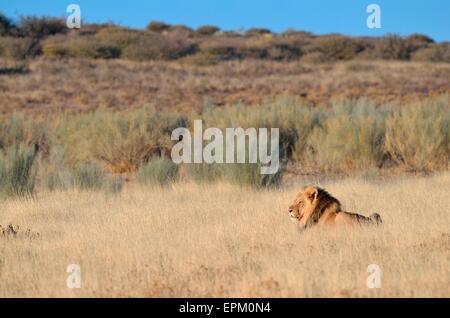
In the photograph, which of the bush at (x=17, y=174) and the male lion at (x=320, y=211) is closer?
the male lion at (x=320, y=211)

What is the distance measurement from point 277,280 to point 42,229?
3945 millimetres

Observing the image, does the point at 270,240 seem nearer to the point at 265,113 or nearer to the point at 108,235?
the point at 108,235

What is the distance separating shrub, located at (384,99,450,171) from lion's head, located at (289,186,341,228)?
747cm

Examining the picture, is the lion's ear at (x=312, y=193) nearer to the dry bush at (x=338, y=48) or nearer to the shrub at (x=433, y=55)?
the shrub at (x=433, y=55)

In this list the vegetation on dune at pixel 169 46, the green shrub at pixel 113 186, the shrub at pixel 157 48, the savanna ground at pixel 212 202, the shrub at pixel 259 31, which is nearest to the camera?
the savanna ground at pixel 212 202

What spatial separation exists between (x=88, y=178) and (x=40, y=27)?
43332 millimetres

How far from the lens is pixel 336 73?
39.9 m

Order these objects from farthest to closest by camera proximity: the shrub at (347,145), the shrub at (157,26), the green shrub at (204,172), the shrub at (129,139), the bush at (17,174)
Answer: the shrub at (157,26) < the shrub at (129,139) < the shrub at (347,145) < the green shrub at (204,172) < the bush at (17,174)

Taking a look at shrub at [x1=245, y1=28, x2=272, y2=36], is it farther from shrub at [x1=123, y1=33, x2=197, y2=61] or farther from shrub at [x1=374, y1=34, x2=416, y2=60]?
shrub at [x1=123, y1=33, x2=197, y2=61]

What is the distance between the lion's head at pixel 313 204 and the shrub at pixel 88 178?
528cm

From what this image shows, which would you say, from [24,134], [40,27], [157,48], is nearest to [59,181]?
[24,134]

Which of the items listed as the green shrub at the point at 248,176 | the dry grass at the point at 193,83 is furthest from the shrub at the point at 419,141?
the dry grass at the point at 193,83

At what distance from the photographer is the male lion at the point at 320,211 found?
7.83 m
